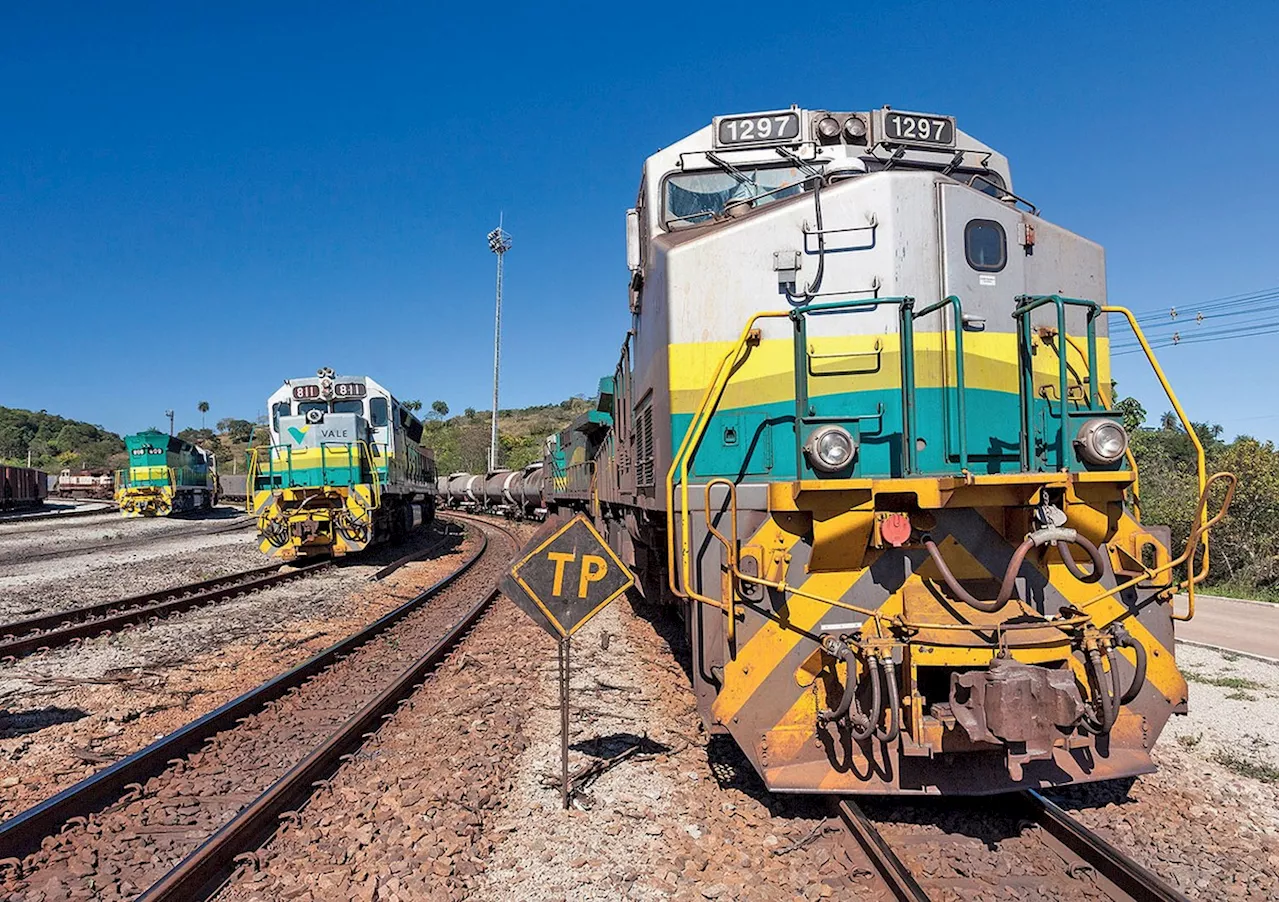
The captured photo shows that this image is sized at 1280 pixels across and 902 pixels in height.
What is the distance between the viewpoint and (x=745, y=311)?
4.72m

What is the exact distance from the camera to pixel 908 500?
392cm

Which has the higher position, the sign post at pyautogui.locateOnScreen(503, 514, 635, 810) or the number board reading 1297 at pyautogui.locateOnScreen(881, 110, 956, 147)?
the number board reading 1297 at pyautogui.locateOnScreen(881, 110, 956, 147)

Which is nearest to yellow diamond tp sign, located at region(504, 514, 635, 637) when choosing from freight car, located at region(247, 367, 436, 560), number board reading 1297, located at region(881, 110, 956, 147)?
number board reading 1297, located at region(881, 110, 956, 147)

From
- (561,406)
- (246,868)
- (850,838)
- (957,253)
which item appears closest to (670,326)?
(957,253)

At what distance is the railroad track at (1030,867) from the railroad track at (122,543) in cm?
2010

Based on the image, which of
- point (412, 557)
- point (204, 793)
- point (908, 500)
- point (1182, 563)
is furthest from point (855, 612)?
point (412, 557)

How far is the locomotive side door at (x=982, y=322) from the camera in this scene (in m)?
4.39

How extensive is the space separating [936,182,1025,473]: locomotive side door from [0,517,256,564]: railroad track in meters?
20.3

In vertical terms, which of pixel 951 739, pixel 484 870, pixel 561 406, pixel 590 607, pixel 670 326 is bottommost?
pixel 484 870

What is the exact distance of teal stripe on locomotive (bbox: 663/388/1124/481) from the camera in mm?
4348

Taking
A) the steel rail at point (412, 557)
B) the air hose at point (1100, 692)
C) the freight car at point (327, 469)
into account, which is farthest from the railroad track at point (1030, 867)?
the freight car at point (327, 469)

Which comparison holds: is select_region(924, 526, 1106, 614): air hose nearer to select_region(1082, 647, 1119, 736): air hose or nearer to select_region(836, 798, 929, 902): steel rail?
select_region(1082, 647, 1119, 736): air hose

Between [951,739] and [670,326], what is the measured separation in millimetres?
2655

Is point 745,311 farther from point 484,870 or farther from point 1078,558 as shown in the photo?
point 484,870
